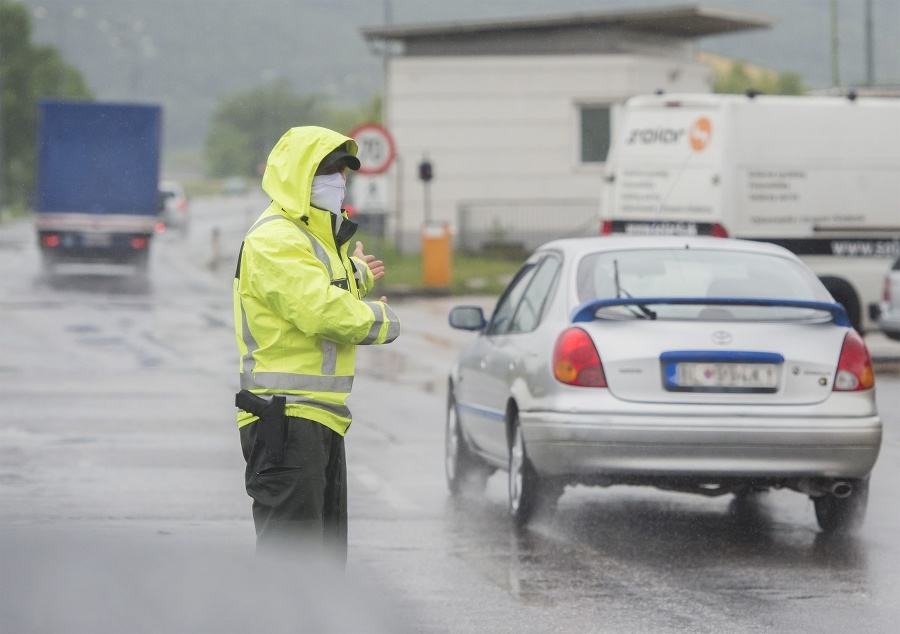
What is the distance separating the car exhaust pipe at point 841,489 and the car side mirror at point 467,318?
2251 millimetres

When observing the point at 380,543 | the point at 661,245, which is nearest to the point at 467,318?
the point at 661,245

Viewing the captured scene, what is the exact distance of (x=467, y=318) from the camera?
9266 millimetres

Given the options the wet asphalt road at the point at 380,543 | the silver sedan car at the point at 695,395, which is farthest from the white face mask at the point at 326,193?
the silver sedan car at the point at 695,395

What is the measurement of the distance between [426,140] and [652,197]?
22090 mm

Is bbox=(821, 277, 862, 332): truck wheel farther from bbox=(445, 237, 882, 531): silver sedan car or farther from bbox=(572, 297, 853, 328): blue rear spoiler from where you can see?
bbox=(572, 297, 853, 328): blue rear spoiler

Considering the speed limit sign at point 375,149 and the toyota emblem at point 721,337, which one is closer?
the toyota emblem at point 721,337

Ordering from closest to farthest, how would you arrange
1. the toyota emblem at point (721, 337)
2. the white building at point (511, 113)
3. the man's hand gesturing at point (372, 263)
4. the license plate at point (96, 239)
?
the man's hand gesturing at point (372, 263)
the toyota emblem at point (721, 337)
the license plate at point (96, 239)
the white building at point (511, 113)

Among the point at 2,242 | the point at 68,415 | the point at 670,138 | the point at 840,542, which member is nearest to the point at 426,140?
the point at 2,242

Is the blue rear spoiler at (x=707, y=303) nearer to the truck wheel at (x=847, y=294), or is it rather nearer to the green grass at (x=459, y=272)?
the truck wheel at (x=847, y=294)

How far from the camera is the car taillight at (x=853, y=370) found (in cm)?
768

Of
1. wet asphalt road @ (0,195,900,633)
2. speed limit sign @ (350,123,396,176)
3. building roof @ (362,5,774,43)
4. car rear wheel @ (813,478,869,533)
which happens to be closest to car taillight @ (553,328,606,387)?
wet asphalt road @ (0,195,900,633)

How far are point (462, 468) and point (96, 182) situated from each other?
26.6 m

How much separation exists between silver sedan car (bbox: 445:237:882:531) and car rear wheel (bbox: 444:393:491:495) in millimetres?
1121

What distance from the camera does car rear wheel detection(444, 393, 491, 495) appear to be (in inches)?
367
